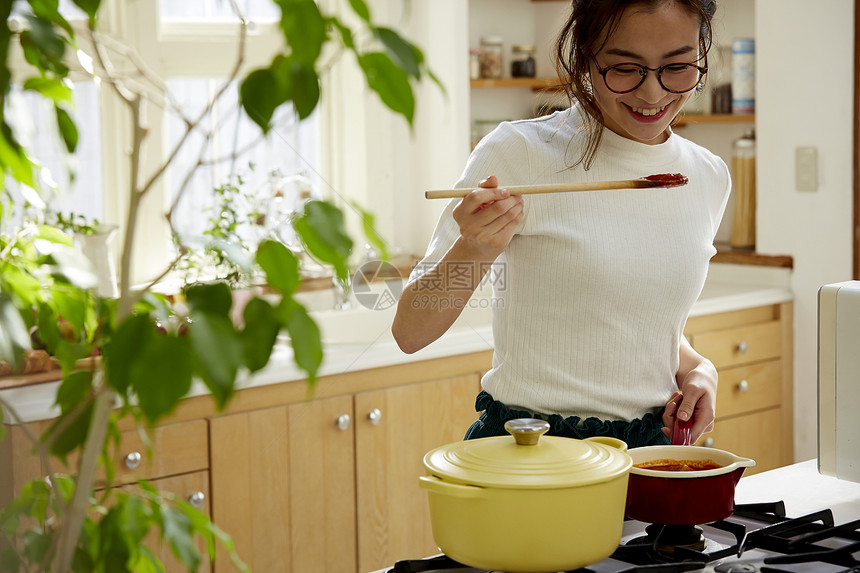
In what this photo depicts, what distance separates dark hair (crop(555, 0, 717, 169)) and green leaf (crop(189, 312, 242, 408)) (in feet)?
2.66

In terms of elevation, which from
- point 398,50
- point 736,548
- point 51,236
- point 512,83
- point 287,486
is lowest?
point 287,486

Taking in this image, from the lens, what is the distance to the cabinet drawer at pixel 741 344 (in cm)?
265

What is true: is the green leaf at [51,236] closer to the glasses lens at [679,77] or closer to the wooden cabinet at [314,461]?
the glasses lens at [679,77]

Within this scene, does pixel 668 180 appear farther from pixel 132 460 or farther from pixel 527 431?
pixel 132 460

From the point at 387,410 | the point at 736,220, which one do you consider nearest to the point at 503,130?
the point at 387,410

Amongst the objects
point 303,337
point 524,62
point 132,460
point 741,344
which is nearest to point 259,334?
point 303,337

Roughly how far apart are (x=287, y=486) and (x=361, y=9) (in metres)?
1.59

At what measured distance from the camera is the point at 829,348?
123 centimetres

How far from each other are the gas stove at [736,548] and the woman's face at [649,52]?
50 cm

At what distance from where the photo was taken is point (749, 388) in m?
2.76

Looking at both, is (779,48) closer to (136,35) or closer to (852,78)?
(852,78)

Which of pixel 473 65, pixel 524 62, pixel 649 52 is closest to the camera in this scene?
pixel 649 52

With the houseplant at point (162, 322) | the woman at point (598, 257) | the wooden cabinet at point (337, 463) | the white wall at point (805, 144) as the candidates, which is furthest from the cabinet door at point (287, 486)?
the white wall at point (805, 144)

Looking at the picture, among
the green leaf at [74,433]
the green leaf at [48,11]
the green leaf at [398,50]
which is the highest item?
the green leaf at [48,11]
